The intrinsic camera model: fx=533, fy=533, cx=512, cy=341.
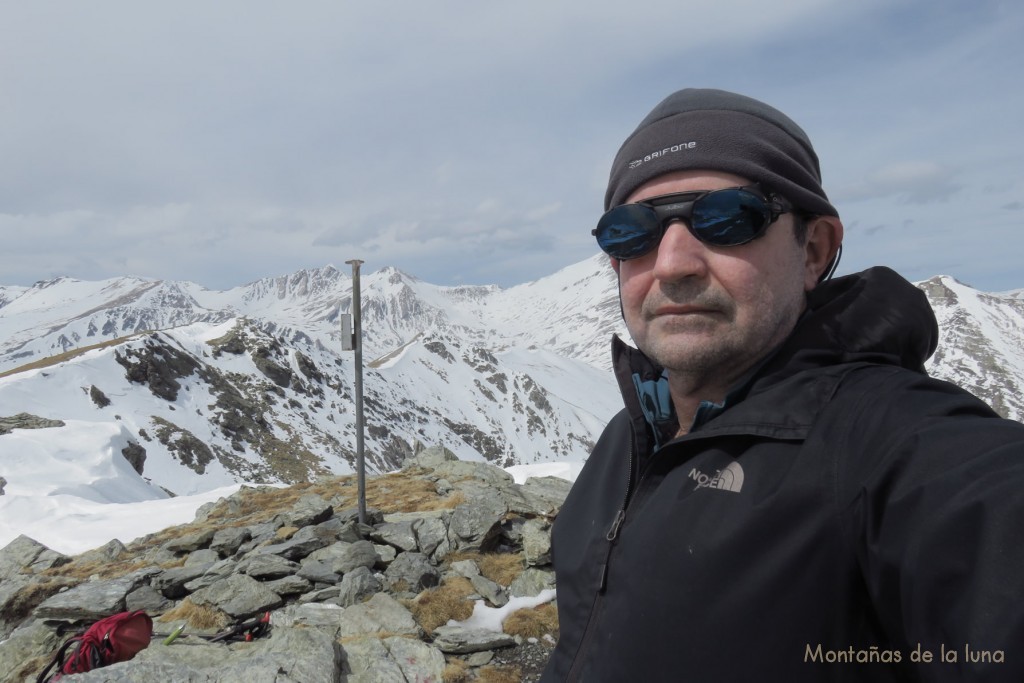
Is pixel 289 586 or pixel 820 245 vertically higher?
pixel 820 245

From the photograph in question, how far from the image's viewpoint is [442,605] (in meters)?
9.22

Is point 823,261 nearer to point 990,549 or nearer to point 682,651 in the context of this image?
point 990,549

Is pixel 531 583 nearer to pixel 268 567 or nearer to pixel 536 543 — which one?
pixel 536 543

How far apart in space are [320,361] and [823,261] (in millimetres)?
112846

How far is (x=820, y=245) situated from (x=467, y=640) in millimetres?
7779

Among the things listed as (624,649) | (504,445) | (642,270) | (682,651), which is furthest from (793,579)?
(504,445)

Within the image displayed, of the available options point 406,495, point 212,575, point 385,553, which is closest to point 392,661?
point 385,553

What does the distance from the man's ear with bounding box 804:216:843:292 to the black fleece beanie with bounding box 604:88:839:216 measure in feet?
0.15

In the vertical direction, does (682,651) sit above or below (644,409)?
below

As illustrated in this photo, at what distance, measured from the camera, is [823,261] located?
2375 millimetres

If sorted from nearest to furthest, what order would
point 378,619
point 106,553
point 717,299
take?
1. point 717,299
2. point 378,619
3. point 106,553

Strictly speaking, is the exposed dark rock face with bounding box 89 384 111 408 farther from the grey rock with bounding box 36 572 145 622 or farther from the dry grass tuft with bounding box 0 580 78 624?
the grey rock with bounding box 36 572 145 622

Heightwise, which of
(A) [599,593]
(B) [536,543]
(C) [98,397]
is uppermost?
(A) [599,593]

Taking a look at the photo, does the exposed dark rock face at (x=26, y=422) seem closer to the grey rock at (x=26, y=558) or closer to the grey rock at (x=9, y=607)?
the grey rock at (x=26, y=558)
